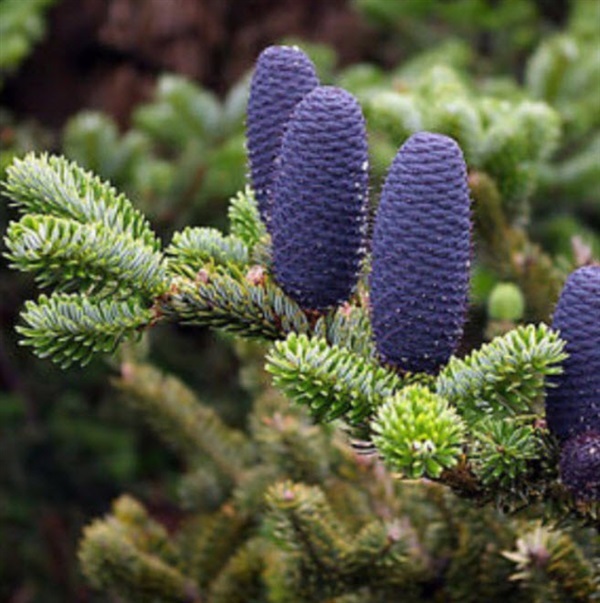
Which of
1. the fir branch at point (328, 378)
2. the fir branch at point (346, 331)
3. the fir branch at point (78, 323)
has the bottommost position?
the fir branch at point (78, 323)

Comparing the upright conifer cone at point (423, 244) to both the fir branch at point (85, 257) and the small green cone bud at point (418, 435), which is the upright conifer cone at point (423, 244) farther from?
the fir branch at point (85, 257)

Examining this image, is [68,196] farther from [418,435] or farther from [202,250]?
[418,435]

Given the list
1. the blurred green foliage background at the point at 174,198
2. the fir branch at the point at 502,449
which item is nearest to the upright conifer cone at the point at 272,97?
the fir branch at the point at 502,449

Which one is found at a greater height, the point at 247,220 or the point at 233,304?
the point at 247,220

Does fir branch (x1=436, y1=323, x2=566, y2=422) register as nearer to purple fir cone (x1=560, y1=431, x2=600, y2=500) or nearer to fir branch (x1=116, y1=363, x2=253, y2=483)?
purple fir cone (x1=560, y1=431, x2=600, y2=500)

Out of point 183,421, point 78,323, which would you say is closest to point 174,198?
point 183,421

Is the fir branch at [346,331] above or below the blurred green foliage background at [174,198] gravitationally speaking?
below
